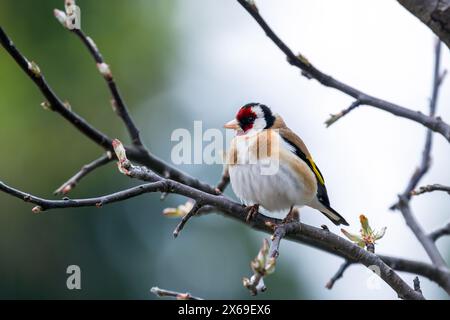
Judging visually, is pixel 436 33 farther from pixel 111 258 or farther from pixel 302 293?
pixel 111 258

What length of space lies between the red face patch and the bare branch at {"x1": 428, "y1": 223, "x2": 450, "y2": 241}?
127 cm

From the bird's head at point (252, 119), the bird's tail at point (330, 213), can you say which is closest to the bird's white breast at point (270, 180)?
the bird's tail at point (330, 213)

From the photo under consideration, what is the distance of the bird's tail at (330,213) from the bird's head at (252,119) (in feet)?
1.66

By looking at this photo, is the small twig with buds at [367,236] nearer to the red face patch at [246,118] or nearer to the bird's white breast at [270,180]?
the bird's white breast at [270,180]

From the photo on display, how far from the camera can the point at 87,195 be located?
20.0ft

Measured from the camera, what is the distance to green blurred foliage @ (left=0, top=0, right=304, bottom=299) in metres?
6.08

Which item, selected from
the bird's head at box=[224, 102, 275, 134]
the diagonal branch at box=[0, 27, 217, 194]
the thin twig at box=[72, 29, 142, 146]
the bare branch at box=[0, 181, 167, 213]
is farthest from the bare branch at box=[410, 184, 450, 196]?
the bird's head at box=[224, 102, 275, 134]

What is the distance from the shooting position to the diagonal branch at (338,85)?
7.07ft

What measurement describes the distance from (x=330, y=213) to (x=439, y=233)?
90 centimetres

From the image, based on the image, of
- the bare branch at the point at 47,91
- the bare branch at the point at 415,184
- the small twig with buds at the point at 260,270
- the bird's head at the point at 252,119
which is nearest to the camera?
the small twig with buds at the point at 260,270

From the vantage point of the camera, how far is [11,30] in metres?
6.25

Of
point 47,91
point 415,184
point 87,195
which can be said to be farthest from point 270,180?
point 87,195

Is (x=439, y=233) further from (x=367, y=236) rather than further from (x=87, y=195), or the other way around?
Result: (x=87, y=195)

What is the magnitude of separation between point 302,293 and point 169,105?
2.58 metres
